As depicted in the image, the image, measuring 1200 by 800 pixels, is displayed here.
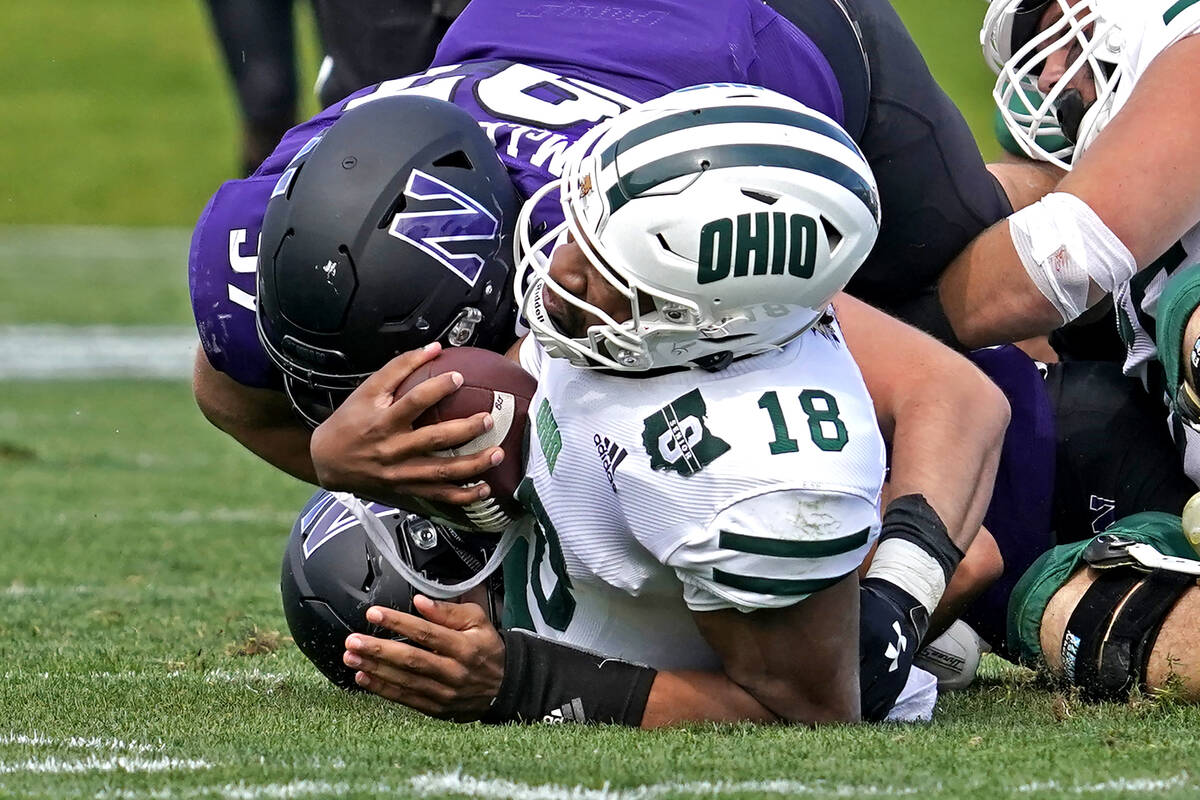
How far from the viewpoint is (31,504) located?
16.4ft

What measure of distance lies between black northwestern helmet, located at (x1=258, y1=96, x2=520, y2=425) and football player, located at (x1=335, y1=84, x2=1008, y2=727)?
17 centimetres

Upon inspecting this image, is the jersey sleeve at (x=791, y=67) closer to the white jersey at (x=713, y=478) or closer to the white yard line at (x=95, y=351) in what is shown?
the white jersey at (x=713, y=478)

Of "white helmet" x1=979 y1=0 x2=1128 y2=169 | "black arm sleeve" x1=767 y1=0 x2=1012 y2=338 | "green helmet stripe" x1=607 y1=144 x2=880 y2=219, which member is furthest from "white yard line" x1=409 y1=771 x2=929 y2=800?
"white helmet" x1=979 y1=0 x2=1128 y2=169

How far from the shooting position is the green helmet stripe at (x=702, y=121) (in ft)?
7.52

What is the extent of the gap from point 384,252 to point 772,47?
0.93m

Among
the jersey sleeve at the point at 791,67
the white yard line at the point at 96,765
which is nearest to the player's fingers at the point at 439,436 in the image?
the white yard line at the point at 96,765

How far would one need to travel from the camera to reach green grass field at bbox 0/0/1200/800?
2.01 m

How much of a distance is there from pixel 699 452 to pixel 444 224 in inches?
25.5

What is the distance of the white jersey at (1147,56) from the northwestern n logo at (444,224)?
114 cm

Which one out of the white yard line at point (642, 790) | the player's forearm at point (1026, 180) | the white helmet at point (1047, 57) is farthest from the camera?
the player's forearm at point (1026, 180)

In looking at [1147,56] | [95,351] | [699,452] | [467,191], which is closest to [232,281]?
[467,191]

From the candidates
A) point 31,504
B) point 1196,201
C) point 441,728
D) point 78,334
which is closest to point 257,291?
point 441,728

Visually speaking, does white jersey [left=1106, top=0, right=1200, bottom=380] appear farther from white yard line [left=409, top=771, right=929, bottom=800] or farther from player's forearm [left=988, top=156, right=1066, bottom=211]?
white yard line [left=409, top=771, right=929, bottom=800]

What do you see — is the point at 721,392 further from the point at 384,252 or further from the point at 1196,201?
the point at 1196,201
